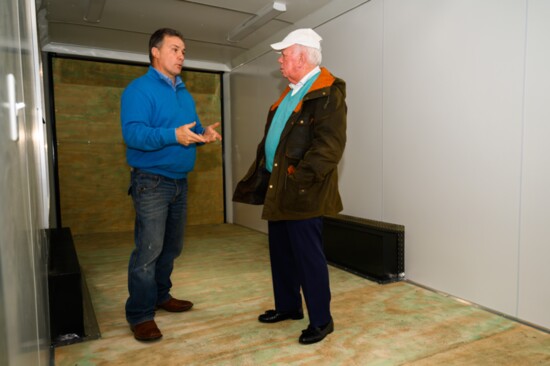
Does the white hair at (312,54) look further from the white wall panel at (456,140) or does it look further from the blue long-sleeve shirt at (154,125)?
the white wall panel at (456,140)

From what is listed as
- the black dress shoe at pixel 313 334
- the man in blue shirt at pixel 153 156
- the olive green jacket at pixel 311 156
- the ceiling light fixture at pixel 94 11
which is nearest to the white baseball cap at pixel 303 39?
the olive green jacket at pixel 311 156

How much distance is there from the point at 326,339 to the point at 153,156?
1.34 m

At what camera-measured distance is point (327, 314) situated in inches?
81.9

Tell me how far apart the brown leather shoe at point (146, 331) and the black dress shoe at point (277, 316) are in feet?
1.96

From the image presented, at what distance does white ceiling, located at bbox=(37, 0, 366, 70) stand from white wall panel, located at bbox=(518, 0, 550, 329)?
171 centimetres

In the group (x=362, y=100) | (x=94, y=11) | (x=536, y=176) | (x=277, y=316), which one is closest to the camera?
(x=536, y=176)

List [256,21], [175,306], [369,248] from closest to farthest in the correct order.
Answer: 1. [175,306]
2. [369,248]
3. [256,21]

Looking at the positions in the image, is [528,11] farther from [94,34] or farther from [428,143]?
[94,34]

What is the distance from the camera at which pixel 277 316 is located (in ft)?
7.62

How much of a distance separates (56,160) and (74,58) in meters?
1.41

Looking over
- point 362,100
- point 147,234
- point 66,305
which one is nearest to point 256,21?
point 362,100

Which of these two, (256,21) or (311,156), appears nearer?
(311,156)

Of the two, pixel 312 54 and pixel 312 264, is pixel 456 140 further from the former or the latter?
pixel 312 264

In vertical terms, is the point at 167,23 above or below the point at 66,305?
above
